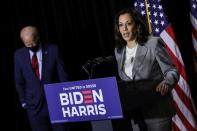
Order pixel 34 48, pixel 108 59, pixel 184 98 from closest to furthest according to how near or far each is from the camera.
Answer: pixel 108 59
pixel 34 48
pixel 184 98

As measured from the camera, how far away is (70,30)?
4.58 metres

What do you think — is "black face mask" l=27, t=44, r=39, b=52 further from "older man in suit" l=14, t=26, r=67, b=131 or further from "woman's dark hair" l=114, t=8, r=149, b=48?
"woman's dark hair" l=114, t=8, r=149, b=48

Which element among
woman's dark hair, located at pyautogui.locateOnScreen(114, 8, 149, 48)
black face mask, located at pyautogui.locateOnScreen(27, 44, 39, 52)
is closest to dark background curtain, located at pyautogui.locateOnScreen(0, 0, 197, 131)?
black face mask, located at pyautogui.locateOnScreen(27, 44, 39, 52)

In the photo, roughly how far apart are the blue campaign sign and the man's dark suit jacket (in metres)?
1.37

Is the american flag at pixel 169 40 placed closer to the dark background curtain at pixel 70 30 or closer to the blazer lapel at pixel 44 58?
the dark background curtain at pixel 70 30

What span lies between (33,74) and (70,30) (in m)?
1.01

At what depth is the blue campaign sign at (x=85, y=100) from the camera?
86.9 inches

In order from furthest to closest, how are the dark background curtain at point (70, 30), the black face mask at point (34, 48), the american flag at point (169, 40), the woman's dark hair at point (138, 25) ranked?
the dark background curtain at point (70, 30)
the american flag at point (169, 40)
the black face mask at point (34, 48)
the woman's dark hair at point (138, 25)

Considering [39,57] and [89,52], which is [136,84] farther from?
[89,52]

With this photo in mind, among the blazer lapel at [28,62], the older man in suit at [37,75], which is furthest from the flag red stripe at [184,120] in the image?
the blazer lapel at [28,62]

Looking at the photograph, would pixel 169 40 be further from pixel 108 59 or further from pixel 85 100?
pixel 85 100

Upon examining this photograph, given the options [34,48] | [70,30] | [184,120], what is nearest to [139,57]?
[34,48]

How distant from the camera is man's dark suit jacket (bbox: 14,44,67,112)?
146 inches

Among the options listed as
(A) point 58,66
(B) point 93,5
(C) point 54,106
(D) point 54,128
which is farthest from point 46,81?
(C) point 54,106
